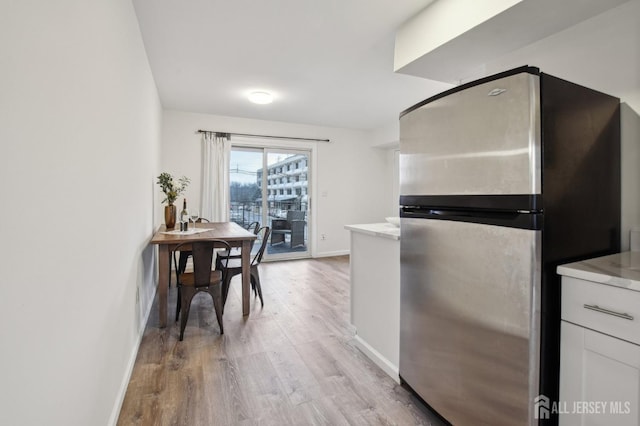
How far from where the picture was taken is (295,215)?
6023 mm

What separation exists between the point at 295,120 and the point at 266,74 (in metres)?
2.11

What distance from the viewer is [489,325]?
4.32ft

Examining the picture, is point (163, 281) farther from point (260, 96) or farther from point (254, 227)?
point (254, 227)

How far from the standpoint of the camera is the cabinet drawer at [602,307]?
3.40 ft

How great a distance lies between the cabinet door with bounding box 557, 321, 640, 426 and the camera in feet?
3.41

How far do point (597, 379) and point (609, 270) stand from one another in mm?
398

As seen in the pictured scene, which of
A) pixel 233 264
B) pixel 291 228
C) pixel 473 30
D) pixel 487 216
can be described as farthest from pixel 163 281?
pixel 291 228

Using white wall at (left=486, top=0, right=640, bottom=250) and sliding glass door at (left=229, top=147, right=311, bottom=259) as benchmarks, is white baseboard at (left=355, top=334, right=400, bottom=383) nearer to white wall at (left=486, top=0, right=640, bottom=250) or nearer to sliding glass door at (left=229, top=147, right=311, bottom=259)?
white wall at (left=486, top=0, right=640, bottom=250)

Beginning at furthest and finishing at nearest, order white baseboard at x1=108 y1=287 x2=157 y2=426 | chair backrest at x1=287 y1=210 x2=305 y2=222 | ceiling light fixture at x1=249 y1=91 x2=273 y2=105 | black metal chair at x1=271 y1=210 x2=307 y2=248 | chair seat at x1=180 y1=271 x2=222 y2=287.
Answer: chair backrest at x1=287 y1=210 x2=305 y2=222, black metal chair at x1=271 y1=210 x2=307 y2=248, ceiling light fixture at x1=249 y1=91 x2=273 y2=105, chair seat at x1=180 y1=271 x2=222 y2=287, white baseboard at x1=108 y1=287 x2=157 y2=426

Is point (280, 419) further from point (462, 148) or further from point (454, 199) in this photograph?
point (462, 148)

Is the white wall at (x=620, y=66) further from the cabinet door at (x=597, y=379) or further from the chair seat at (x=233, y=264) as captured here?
the chair seat at (x=233, y=264)

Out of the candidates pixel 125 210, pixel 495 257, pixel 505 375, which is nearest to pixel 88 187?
pixel 125 210

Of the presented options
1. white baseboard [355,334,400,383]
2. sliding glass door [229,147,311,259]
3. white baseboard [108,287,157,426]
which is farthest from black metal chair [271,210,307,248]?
white baseboard [355,334,400,383]

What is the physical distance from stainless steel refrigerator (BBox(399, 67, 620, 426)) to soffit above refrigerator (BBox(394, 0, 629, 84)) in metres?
0.57
